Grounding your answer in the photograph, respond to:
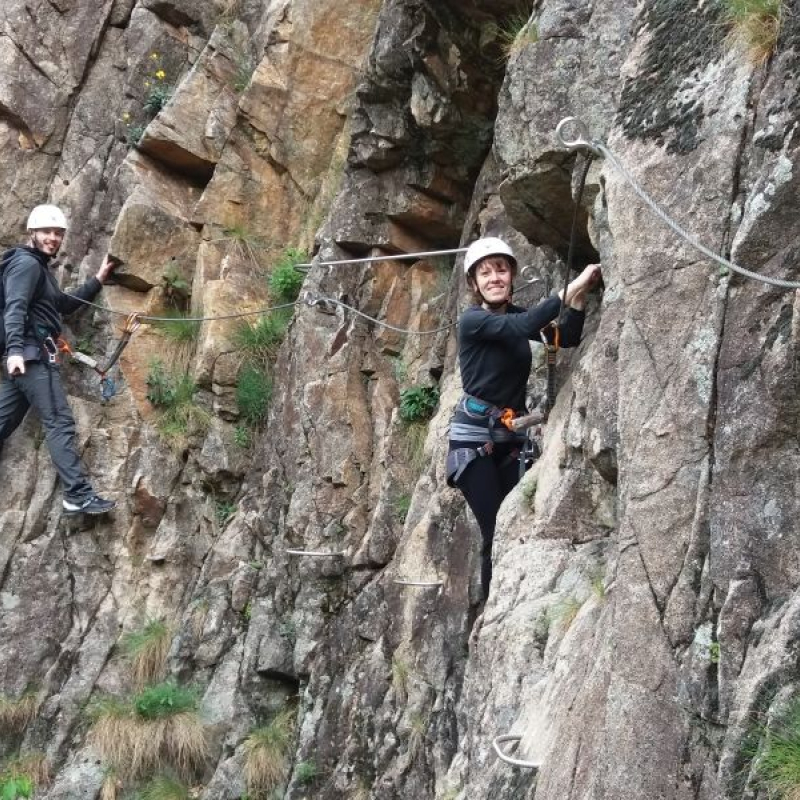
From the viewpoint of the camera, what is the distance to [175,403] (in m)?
9.93

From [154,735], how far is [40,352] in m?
3.85

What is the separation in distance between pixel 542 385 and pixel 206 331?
442 centimetres

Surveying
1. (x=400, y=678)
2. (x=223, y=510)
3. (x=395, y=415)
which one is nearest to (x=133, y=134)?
(x=223, y=510)

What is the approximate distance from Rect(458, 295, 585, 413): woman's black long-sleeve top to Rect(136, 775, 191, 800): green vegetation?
4.42m

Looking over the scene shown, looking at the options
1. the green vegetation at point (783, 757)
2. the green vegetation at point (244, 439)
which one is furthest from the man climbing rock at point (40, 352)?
the green vegetation at point (783, 757)

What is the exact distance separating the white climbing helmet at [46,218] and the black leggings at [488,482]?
18.8 feet

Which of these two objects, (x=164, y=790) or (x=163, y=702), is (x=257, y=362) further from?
(x=164, y=790)

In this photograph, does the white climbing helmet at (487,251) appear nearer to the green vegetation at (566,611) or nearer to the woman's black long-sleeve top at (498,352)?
the woman's black long-sleeve top at (498,352)

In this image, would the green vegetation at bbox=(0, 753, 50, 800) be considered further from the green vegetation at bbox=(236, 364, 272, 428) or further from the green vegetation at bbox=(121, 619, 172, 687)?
the green vegetation at bbox=(236, 364, 272, 428)

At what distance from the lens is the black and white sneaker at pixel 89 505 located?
937cm

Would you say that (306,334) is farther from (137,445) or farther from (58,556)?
(58,556)

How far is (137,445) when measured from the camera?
32.3ft

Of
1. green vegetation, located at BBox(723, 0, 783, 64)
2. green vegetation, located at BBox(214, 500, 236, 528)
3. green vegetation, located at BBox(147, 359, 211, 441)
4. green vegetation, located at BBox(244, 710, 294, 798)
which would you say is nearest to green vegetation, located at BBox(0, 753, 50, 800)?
green vegetation, located at BBox(244, 710, 294, 798)

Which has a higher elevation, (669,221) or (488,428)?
(669,221)
